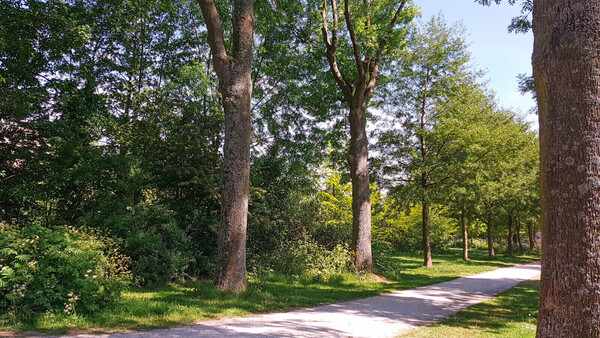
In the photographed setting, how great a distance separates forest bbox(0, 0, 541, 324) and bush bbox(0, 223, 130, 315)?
0.09ft

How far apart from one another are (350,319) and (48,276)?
516 cm

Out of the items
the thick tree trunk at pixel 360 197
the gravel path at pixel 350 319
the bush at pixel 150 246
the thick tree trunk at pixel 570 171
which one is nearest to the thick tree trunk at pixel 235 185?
the gravel path at pixel 350 319

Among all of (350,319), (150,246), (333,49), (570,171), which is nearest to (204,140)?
(150,246)

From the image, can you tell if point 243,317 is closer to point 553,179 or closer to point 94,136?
point 553,179

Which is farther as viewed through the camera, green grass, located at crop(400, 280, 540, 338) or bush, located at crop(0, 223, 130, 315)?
green grass, located at crop(400, 280, 540, 338)

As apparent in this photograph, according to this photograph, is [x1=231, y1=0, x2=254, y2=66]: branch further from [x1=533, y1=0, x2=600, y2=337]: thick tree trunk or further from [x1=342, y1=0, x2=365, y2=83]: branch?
[x1=533, y1=0, x2=600, y2=337]: thick tree trunk

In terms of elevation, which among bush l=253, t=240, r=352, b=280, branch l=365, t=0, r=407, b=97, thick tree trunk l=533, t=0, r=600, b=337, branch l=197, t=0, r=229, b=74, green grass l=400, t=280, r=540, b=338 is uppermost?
branch l=365, t=0, r=407, b=97

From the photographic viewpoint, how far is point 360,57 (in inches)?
508

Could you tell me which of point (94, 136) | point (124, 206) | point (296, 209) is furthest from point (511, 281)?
point (94, 136)

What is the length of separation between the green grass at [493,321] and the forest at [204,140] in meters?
4.30

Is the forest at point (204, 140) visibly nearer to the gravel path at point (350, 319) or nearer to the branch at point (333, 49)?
the branch at point (333, 49)

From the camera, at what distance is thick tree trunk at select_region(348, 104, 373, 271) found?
12695mm

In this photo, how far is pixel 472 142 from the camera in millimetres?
17266

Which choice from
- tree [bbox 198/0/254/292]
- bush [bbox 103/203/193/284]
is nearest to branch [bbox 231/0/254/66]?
tree [bbox 198/0/254/292]
